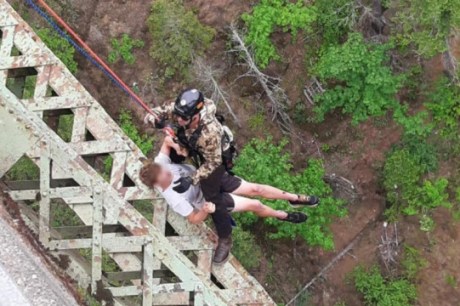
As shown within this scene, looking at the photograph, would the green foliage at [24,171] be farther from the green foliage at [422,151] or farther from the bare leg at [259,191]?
the green foliage at [422,151]

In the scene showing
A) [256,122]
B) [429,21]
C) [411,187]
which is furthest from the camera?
[256,122]

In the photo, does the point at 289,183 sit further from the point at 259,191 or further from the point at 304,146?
the point at 259,191

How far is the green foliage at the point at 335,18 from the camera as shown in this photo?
791 centimetres

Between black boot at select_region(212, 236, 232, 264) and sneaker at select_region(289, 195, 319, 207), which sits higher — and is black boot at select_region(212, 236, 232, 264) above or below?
above

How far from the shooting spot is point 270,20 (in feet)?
26.9

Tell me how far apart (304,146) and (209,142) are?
399cm

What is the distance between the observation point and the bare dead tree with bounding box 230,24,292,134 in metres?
8.17

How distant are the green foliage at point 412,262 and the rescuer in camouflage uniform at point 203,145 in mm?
4175

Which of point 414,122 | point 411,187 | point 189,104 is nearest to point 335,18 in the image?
point 414,122

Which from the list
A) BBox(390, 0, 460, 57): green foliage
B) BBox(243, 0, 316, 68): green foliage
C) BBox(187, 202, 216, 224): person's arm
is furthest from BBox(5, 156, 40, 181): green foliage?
BBox(390, 0, 460, 57): green foliage

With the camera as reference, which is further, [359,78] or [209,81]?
[209,81]

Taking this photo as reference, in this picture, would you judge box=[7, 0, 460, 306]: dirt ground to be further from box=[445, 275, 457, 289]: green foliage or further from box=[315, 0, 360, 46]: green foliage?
box=[315, 0, 360, 46]: green foliage

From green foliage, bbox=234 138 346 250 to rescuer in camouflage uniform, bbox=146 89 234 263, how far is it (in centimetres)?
214

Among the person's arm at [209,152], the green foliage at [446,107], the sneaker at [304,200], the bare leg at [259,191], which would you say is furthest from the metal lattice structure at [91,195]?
the green foliage at [446,107]
